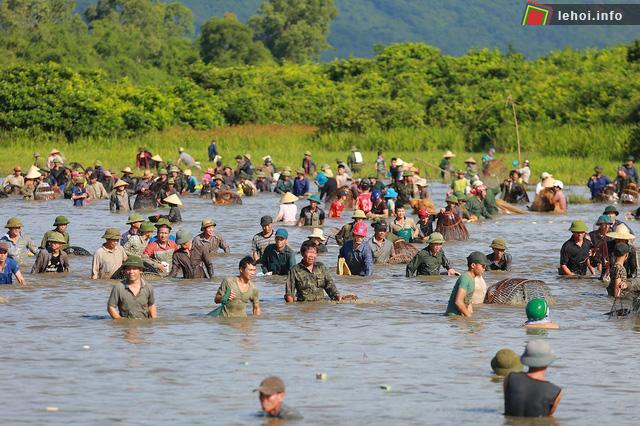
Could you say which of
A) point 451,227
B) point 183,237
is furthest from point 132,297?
point 451,227

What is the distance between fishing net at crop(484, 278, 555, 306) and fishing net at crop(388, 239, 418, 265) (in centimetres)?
450

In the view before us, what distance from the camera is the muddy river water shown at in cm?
1224

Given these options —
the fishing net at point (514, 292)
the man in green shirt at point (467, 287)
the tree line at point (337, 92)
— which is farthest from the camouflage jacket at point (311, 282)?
the tree line at point (337, 92)

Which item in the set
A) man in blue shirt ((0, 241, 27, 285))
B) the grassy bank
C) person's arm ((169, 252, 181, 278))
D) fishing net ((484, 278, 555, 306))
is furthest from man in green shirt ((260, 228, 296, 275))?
the grassy bank

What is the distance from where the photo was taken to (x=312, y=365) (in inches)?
565

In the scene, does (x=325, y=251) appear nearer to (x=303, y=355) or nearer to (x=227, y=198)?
(x=303, y=355)

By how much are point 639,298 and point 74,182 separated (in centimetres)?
2192

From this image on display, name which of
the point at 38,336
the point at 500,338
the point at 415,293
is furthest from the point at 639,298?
the point at 38,336

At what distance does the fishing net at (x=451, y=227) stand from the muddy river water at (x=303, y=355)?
4.16m

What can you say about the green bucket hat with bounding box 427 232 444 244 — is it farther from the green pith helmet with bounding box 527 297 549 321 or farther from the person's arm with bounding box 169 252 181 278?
the green pith helmet with bounding box 527 297 549 321

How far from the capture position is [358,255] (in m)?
20.2

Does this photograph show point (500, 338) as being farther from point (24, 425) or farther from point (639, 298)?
point (24, 425)

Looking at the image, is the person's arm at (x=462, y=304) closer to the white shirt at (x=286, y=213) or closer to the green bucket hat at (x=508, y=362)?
the green bucket hat at (x=508, y=362)

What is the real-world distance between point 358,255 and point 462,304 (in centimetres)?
375
